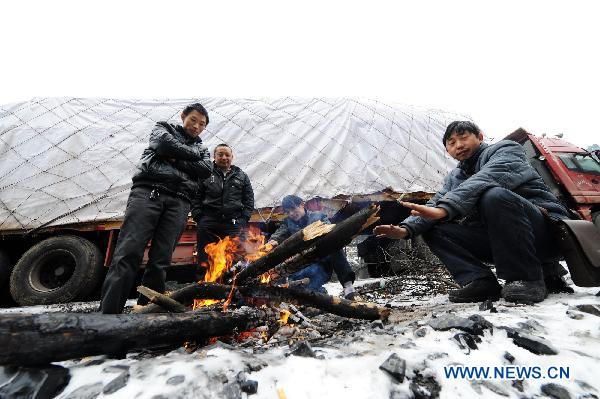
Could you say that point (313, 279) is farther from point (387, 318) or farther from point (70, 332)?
point (70, 332)

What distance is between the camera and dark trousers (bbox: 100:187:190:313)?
208 cm

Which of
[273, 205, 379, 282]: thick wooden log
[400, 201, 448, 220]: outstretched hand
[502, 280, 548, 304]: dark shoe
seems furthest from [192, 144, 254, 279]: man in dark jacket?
[502, 280, 548, 304]: dark shoe

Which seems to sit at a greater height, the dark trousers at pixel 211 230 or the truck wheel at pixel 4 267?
the dark trousers at pixel 211 230

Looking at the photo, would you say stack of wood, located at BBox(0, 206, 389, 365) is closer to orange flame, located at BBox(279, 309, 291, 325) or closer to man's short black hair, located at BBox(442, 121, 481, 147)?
orange flame, located at BBox(279, 309, 291, 325)

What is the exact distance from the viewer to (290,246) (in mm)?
1761

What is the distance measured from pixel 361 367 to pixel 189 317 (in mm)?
863

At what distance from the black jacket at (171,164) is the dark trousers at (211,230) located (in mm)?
941

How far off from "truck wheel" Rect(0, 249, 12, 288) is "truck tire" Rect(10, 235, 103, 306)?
46cm

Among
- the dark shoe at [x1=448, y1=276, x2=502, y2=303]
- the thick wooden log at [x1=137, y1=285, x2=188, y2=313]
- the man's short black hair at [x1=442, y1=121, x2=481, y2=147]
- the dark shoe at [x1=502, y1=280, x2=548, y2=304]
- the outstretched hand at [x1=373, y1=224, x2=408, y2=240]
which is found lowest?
the dark shoe at [x1=448, y1=276, x2=502, y2=303]

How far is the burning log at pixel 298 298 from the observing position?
1895 millimetres

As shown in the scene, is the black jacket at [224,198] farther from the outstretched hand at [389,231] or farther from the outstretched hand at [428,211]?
the outstretched hand at [428,211]

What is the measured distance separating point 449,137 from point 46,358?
2.89 meters

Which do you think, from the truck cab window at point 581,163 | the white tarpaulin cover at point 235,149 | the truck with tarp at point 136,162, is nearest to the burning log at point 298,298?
the truck with tarp at point 136,162

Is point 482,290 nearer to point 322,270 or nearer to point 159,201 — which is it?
point 322,270
